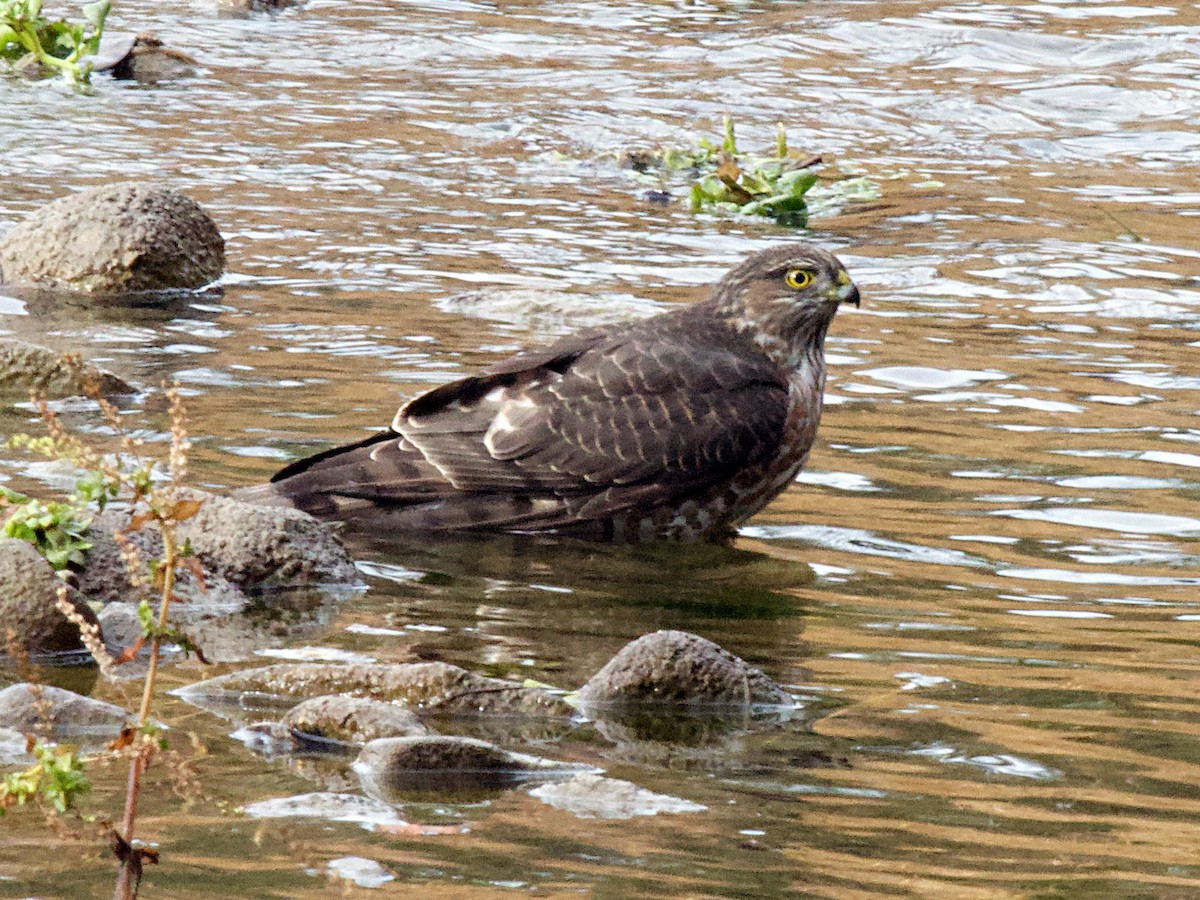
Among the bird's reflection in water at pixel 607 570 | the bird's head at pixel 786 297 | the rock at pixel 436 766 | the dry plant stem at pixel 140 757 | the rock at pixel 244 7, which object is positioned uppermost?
the dry plant stem at pixel 140 757

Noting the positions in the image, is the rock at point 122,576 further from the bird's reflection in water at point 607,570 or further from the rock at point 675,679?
the rock at point 675,679

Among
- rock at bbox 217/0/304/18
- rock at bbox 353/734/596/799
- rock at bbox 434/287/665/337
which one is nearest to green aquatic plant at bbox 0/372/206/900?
rock at bbox 353/734/596/799

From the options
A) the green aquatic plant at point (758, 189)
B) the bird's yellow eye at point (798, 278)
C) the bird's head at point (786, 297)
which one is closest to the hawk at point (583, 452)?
the bird's head at point (786, 297)

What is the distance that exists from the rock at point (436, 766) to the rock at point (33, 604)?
1379 mm

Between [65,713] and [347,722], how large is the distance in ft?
2.16

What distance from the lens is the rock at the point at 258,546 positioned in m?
6.68

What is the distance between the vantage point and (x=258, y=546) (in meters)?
6.74

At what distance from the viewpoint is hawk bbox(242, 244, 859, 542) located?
754 cm

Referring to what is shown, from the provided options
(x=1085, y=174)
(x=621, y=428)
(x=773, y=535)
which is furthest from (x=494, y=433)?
(x=1085, y=174)

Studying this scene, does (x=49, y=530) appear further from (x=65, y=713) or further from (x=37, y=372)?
(x=37, y=372)

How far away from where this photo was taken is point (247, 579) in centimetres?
670

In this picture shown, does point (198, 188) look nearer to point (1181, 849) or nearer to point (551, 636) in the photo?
point (551, 636)

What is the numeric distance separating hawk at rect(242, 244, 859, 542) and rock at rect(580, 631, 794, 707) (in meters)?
1.98

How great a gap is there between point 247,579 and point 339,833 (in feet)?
8.25
